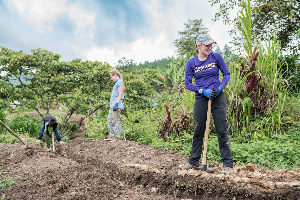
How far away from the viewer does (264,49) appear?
4.85 meters

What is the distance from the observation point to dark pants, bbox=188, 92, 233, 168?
298 cm

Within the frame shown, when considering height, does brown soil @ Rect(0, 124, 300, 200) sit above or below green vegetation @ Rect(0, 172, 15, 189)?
above

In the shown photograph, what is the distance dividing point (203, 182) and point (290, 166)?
155 centimetres

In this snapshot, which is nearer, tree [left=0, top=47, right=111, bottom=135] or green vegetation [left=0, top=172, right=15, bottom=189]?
green vegetation [left=0, top=172, right=15, bottom=189]

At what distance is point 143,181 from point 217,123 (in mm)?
1378

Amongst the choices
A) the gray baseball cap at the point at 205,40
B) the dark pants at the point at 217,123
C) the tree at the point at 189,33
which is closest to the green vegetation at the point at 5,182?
the dark pants at the point at 217,123

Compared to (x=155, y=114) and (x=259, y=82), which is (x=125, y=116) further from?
(x=259, y=82)

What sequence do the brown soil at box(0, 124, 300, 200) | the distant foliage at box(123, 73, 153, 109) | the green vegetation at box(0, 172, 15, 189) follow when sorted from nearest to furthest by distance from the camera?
the brown soil at box(0, 124, 300, 200), the green vegetation at box(0, 172, 15, 189), the distant foliage at box(123, 73, 153, 109)

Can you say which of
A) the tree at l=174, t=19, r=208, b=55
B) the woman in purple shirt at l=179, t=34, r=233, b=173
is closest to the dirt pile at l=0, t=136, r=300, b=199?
the woman in purple shirt at l=179, t=34, r=233, b=173

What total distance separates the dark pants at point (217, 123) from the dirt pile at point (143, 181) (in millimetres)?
261

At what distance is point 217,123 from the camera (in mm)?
3004

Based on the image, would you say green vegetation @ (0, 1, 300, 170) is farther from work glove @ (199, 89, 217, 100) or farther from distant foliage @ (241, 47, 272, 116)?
work glove @ (199, 89, 217, 100)

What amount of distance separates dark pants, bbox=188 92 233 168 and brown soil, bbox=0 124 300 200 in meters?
0.26

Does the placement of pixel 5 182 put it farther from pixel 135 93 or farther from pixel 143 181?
pixel 135 93
